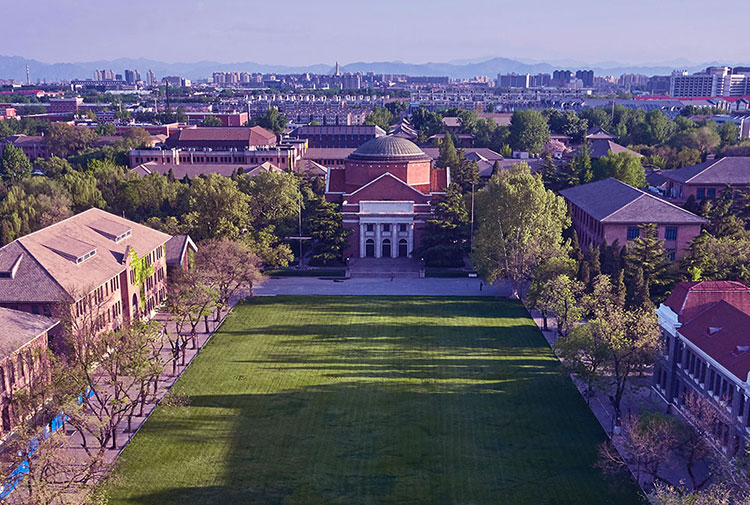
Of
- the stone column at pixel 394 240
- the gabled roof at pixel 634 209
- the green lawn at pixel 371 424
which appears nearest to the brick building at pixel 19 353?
the green lawn at pixel 371 424

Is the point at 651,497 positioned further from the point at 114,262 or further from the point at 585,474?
the point at 114,262

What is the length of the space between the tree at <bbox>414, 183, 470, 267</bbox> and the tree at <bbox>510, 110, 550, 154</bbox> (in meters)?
79.2

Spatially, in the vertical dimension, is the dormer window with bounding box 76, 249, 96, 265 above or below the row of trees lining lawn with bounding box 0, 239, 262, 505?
above

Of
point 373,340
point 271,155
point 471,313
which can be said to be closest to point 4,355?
point 373,340

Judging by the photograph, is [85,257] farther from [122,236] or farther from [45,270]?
[122,236]

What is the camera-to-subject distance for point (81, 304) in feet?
165

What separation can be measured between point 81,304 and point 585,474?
3652 cm

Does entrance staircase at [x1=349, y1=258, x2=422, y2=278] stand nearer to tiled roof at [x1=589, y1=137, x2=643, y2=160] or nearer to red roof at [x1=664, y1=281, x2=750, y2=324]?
red roof at [x1=664, y1=281, x2=750, y2=324]

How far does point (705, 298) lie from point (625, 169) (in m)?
60.7

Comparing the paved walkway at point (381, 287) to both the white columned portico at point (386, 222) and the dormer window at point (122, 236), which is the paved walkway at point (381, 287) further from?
the dormer window at point (122, 236)

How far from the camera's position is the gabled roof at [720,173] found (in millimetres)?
90625

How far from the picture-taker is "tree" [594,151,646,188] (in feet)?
330

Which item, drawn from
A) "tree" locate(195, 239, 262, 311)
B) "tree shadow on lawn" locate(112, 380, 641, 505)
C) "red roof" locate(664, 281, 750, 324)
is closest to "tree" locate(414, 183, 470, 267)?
"tree" locate(195, 239, 262, 311)

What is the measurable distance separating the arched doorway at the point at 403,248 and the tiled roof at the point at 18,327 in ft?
163
